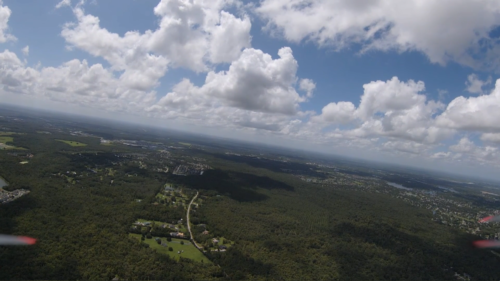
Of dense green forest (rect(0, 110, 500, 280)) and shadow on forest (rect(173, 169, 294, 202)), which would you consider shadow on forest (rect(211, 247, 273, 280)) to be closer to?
dense green forest (rect(0, 110, 500, 280))

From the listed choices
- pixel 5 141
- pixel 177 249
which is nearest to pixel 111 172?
pixel 177 249

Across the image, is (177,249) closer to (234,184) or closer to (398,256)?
(398,256)

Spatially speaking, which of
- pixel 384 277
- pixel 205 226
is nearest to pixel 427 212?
pixel 384 277

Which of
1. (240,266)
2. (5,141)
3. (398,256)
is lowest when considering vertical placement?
(240,266)

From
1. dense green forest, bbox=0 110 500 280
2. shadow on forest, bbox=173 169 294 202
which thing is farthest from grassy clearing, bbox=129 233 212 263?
shadow on forest, bbox=173 169 294 202

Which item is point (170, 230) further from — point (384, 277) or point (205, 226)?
point (384, 277)

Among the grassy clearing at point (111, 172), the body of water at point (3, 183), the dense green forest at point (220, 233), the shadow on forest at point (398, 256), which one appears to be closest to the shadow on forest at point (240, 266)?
the dense green forest at point (220, 233)
